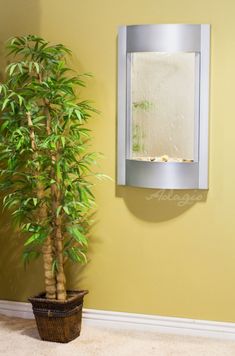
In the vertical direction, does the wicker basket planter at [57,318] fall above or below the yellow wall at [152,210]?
below

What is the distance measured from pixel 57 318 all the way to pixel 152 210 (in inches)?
30.9

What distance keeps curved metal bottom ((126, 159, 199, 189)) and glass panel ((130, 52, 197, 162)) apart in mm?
48

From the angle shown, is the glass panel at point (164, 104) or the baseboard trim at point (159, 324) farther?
the baseboard trim at point (159, 324)

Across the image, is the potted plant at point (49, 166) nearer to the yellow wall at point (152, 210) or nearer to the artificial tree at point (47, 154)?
the artificial tree at point (47, 154)

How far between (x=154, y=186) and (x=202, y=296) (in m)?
0.68

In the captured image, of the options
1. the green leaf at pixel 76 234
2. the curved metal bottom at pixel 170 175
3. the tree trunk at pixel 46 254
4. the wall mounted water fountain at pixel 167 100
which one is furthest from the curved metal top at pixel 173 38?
the green leaf at pixel 76 234

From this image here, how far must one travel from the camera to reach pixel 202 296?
3.88m

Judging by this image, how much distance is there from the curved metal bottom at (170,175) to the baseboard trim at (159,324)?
77 cm

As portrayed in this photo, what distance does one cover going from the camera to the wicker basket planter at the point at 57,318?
3.75m

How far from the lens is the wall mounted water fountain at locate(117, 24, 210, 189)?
371cm

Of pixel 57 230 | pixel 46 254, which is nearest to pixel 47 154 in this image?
pixel 57 230

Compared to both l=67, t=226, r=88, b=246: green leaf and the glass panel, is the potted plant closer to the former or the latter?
l=67, t=226, r=88, b=246: green leaf

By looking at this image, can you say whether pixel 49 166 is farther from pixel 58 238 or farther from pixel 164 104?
pixel 164 104

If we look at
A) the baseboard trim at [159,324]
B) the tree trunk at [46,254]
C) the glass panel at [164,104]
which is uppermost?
the glass panel at [164,104]
